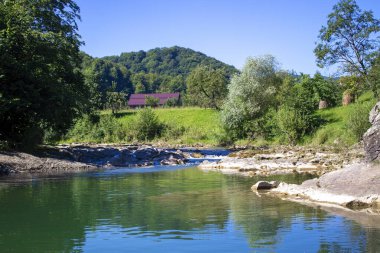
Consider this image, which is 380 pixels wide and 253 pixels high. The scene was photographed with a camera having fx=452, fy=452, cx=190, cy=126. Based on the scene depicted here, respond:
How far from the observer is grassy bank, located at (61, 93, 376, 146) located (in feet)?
130

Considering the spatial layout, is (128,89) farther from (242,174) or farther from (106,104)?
(242,174)

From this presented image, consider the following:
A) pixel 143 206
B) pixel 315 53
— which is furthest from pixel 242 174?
pixel 315 53

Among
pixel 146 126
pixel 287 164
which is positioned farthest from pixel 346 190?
pixel 146 126

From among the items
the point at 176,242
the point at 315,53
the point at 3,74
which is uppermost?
the point at 315,53

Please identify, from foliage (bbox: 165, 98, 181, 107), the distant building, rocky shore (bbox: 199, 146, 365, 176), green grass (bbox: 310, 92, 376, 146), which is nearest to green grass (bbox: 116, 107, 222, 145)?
green grass (bbox: 310, 92, 376, 146)

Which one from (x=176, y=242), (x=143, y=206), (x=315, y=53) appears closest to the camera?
(x=176, y=242)

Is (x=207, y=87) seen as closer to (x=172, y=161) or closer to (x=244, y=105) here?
(x=244, y=105)

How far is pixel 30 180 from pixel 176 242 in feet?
50.0

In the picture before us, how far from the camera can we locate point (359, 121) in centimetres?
3819

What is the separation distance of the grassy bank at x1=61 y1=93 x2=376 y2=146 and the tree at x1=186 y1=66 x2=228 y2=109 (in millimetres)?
7832

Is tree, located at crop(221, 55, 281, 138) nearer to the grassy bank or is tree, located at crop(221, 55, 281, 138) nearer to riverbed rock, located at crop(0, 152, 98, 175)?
the grassy bank

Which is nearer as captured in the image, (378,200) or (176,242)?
(176,242)

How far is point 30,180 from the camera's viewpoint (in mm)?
23250

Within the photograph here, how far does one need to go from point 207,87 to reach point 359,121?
51.3 m
